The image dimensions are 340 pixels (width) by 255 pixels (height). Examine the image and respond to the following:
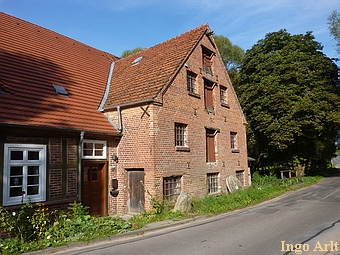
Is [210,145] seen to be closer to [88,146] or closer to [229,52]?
[88,146]

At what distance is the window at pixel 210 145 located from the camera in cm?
1525

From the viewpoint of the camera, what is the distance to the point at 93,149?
1157 cm

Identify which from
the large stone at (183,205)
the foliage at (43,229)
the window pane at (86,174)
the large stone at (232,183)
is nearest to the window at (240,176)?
the large stone at (232,183)

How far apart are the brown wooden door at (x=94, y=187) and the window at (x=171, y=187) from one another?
251cm

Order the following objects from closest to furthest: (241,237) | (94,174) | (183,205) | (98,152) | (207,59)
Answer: (241,237) < (183,205) < (94,174) < (98,152) < (207,59)

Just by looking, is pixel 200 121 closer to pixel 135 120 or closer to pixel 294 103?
pixel 135 120

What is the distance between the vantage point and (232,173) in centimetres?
1703

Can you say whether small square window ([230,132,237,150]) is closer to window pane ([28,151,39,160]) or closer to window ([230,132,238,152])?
window ([230,132,238,152])

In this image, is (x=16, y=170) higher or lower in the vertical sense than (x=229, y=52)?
lower

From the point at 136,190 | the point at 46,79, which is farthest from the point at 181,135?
the point at 46,79

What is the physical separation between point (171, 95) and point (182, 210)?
4.88 meters

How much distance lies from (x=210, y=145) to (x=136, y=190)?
5.33 m

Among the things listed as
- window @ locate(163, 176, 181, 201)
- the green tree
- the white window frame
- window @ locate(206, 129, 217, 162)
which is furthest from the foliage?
the green tree

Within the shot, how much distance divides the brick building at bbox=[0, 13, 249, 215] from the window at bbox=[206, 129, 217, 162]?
0.30 feet
